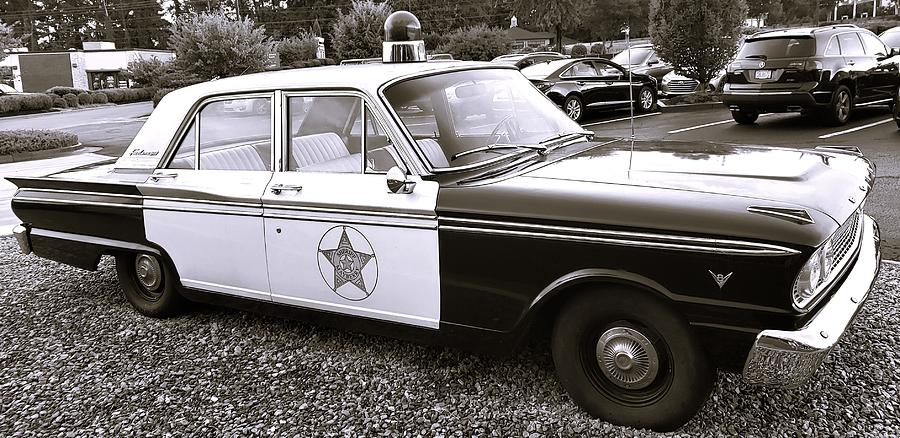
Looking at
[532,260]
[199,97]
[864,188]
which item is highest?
[199,97]

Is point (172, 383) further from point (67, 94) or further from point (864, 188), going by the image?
point (67, 94)

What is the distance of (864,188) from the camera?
129 inches

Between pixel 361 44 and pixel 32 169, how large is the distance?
45.9ft

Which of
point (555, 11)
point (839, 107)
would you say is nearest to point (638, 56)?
point (839, 107)

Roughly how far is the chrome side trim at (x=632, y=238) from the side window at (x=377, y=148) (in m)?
0.49

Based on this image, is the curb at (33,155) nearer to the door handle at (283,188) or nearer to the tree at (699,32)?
the door handle at (283,188)

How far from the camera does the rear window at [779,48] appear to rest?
11070 mm

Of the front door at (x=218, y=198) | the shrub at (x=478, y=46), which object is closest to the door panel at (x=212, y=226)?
the front door at (x=218, y=198)

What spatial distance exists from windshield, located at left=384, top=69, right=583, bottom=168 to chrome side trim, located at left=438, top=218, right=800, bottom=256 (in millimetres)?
469

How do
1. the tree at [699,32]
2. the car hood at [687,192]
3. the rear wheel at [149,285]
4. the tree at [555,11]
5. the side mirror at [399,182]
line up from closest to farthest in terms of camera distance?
the car hood at [687,192] < the side mirror at [399,182] < the rear wheel at [149,285] < the tree at [699,32] < the tree at [555,11]

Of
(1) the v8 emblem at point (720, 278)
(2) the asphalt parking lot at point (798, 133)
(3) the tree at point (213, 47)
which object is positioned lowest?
(2) the asphalt parking lot at point (798, 133)

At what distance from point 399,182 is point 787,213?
1.61 meters

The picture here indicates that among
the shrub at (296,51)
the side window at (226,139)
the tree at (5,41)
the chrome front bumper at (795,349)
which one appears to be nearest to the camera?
the chrome front bumper at (795,349)

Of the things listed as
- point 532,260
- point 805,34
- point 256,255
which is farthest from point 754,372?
point 805,34
